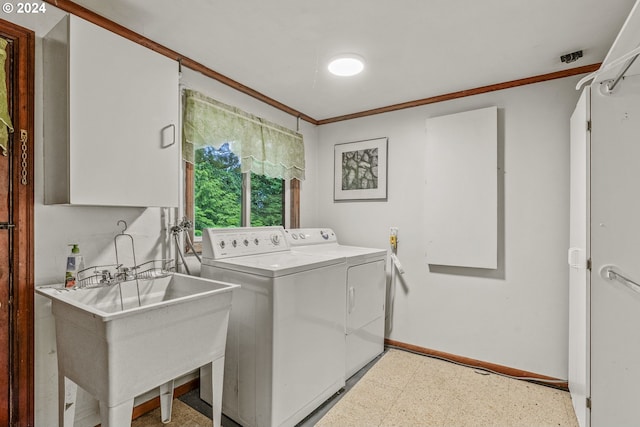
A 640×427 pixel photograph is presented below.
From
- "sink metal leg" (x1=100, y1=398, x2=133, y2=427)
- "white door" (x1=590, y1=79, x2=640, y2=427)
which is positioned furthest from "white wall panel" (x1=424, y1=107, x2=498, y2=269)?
"sink metal leg" (x1=100, y1=398, x2=133, y2=427)

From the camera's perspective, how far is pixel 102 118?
150 cm

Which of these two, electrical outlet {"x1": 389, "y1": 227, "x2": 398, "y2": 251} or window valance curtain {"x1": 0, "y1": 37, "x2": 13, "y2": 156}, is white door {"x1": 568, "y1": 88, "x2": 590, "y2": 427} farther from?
window valance curtain {"x1": 0, "y1": 37, "x2": 13, "y2": 156}

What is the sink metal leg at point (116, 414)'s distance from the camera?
1192 millimetres

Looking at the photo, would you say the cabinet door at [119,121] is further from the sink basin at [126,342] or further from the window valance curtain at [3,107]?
the sink basin at [126,342]

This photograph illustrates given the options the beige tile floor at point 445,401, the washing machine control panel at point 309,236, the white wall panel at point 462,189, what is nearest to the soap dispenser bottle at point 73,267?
the washing machine control panel at point 309,236

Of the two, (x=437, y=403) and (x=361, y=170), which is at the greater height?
(x=361, y=170)

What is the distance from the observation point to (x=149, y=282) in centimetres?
181

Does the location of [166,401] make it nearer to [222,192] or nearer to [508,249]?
[222,192]

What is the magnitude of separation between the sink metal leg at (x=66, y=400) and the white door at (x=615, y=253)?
250cm

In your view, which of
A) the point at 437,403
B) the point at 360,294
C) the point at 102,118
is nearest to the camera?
the point at 102,118

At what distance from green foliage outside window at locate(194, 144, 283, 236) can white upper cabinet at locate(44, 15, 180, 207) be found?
0.60m

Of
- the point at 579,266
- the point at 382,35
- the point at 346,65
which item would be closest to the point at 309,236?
the point at 346,65

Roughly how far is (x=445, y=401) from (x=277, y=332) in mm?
1271

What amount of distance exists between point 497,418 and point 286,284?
152 centimetres
